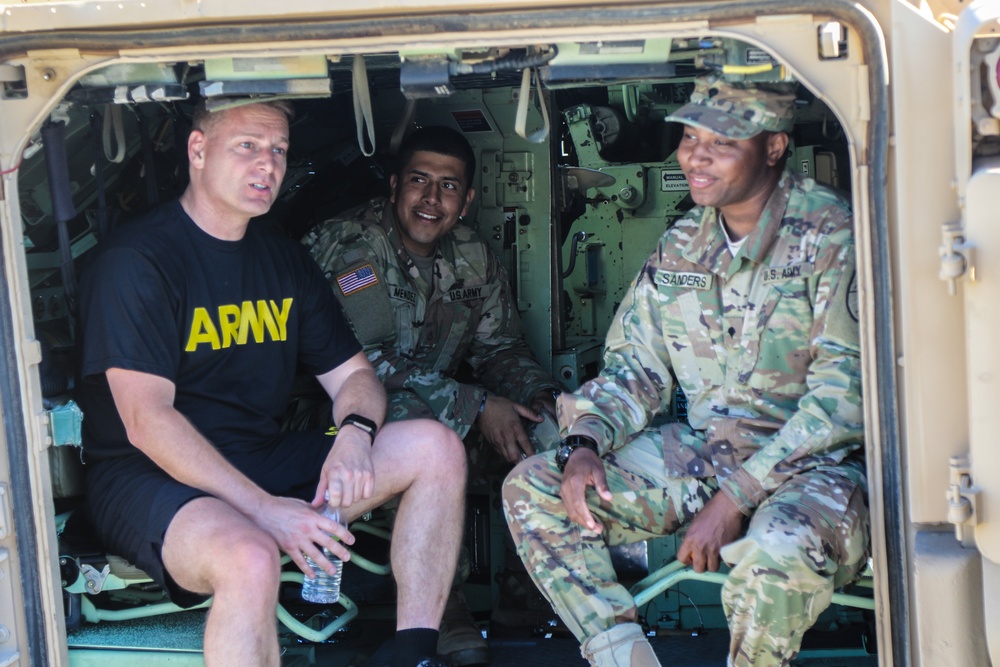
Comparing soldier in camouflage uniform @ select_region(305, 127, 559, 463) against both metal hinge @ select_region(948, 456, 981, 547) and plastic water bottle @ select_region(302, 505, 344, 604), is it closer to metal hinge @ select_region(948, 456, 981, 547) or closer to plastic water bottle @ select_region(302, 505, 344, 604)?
plastic water bottle @ select_region(302, 505, 344, 604)

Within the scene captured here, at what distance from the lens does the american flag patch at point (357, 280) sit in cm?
424

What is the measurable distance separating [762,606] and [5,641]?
1860mm

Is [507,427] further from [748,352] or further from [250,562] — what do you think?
[250,562]

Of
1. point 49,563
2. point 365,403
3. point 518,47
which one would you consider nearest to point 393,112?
point 365,403

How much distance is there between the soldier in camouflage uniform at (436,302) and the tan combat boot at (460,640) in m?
0.26

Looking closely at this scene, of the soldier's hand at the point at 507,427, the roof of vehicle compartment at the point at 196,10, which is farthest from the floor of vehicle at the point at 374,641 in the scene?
the roof of vehicle compartment at the point at 196,10

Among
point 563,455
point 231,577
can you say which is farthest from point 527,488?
point 231,577

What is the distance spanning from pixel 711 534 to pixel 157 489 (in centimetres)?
148

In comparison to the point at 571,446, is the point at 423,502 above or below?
below

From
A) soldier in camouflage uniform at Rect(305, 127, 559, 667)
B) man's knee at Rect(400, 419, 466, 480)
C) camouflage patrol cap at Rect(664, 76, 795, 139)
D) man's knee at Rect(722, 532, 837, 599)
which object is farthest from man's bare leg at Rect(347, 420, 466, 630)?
camouflage patrol cap at Rect(664, 76, 795, 139)

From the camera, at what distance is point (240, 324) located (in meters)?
3.47

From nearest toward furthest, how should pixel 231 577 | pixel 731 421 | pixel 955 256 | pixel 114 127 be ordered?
pixel 955 256
pixel 231 577
pixel 731 421
pixel 114 127

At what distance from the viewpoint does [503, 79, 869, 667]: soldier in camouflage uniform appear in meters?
2.89

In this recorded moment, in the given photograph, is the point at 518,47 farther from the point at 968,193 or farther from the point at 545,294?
the point at 545,294
